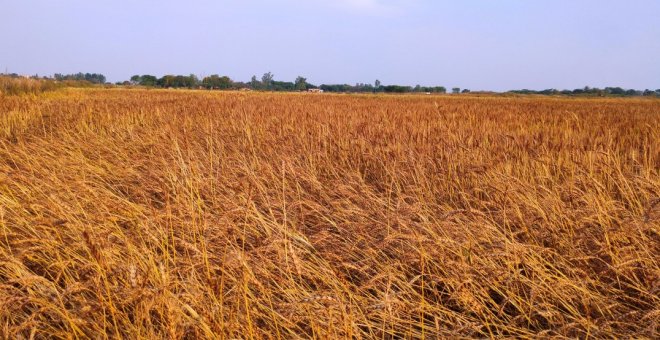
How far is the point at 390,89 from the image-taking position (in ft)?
296

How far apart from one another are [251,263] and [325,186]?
4.84 ft

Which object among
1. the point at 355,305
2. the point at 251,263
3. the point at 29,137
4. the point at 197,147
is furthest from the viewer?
the point at 29,137

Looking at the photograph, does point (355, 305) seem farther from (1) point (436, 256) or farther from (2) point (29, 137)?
(2) point (29, 137)

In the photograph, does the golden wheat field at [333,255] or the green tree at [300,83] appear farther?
the green tree at [300,83]

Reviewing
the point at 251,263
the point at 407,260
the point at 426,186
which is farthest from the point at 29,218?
the point at 426,186

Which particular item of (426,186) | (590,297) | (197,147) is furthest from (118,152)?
(590,297)

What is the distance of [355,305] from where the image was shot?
1767 mm

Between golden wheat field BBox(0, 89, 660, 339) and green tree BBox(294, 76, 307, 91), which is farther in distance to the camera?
green tree BBox(294, 76, 307, 91)

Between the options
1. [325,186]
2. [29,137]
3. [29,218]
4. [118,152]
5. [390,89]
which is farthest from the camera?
[390,89]

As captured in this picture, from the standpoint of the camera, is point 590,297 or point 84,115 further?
point 84,115

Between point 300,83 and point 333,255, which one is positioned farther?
point 300,83

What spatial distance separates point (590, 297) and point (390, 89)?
297 ft

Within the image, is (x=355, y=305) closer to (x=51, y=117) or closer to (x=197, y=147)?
(x=197, y=147)

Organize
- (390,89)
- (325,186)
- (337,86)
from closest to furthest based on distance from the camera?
(325,186) → (390,89) → (337,86)
